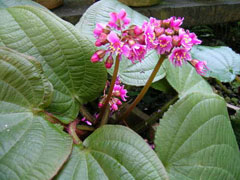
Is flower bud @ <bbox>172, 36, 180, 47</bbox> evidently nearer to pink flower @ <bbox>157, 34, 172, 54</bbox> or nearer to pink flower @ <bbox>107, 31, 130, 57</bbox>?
pink flower @ <bbox>157, 34, 172, 54</bbox>

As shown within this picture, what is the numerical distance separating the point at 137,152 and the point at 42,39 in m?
0.38

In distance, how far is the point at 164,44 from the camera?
564 millimetres

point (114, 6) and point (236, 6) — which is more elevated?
point (114, 6)

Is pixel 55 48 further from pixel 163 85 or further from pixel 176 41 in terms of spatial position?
pixel 163 85

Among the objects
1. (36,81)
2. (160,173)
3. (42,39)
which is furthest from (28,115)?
(160,173)

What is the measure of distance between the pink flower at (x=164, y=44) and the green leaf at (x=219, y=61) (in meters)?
0.52

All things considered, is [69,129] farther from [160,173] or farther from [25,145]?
[160,173]

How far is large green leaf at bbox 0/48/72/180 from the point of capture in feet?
1.57

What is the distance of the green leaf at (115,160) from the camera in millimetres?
522

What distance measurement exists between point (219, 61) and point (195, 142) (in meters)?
0.60

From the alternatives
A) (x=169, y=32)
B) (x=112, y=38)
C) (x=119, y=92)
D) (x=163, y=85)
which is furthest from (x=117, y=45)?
(x=163, y=85)

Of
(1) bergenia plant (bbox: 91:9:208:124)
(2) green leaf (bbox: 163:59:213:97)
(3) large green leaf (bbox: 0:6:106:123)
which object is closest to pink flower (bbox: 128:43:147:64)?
(1) bergenia plant (bbox: 91:9:208:124)

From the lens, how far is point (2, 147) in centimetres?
49

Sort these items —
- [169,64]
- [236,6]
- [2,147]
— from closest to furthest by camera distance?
[2,147]
[169,64]
[236,6]
